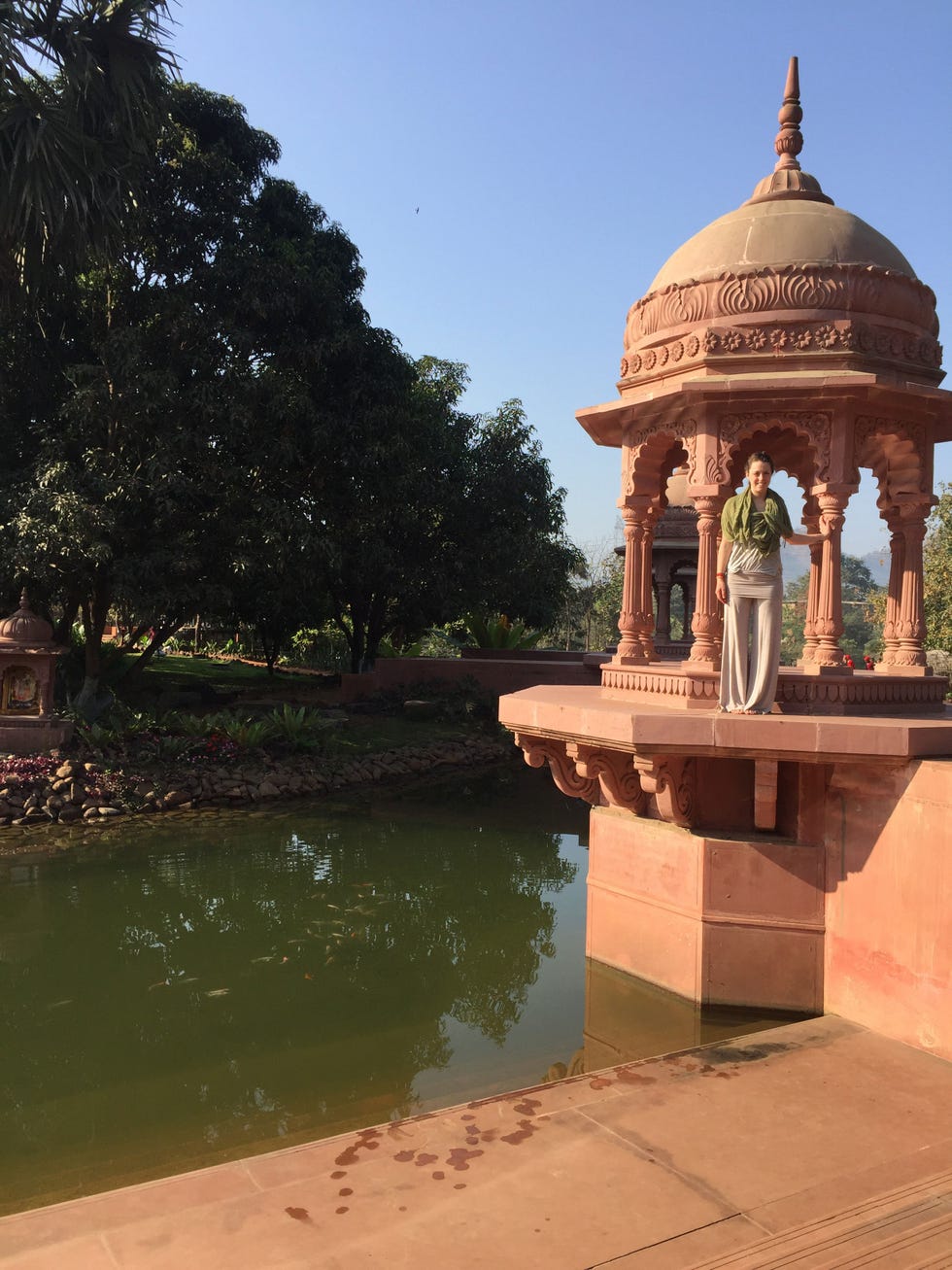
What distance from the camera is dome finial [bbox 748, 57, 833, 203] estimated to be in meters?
7.05

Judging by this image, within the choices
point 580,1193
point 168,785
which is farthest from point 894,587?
point 168,785

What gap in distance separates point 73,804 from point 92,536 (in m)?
3.63

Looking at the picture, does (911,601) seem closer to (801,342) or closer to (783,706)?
(783,706)

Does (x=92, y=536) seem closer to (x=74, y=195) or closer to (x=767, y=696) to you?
(x=74, y=195)

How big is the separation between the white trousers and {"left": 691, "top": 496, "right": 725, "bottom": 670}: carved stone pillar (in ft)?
1.23

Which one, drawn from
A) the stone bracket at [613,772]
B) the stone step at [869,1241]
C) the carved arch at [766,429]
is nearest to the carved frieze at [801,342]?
the carved arch at [766,429]

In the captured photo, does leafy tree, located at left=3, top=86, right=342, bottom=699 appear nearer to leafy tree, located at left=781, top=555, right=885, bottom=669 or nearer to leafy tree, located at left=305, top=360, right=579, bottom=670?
leafy tree, located at left=305, top=360, right=579, bottom=670

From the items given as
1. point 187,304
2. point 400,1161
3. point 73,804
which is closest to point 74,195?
point 187,304

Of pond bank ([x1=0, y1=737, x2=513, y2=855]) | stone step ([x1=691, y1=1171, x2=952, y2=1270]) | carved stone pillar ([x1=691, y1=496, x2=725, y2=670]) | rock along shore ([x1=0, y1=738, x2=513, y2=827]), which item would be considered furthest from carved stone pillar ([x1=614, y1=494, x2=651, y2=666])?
rock along shore ([x1=0, y1=738, x2=513, y2=827])

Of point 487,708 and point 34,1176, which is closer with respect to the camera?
point 34,1176

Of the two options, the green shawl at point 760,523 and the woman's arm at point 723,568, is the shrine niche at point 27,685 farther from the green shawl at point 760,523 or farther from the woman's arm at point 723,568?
the green shawl at point 760,523

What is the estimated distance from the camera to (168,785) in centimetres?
1353

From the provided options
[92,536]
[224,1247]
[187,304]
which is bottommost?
[224,1247]

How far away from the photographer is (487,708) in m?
20.5
